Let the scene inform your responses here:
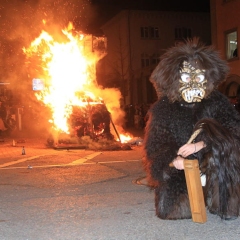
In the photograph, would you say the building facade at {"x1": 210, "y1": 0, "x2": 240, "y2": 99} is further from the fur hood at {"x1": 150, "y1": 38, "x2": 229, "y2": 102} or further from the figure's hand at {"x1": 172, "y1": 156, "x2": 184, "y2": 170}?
the figure's hand at {"x1": 172, "y1": 156, "x2": 184, "y2": 170}

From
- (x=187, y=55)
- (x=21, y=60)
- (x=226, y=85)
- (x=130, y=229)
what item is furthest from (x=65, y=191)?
(x=226, y=85)

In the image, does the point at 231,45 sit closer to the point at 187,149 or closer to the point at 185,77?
the point at 185,77

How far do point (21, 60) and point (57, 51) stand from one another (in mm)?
5789

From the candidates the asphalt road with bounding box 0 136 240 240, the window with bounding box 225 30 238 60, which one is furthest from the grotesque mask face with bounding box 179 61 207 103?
the window with bounding box 225 30 238 60

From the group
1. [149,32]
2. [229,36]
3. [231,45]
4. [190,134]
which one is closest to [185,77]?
[190,134]

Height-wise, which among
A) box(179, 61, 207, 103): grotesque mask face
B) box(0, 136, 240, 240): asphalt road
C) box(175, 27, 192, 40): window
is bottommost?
box(0, 136, 240, 240): asphalt road

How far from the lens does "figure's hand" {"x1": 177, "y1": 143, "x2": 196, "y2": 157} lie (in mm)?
5051

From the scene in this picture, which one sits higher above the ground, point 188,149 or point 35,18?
point 35,18

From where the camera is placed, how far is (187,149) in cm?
505

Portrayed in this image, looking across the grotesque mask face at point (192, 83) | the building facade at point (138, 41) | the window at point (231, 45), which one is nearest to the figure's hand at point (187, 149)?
the grotesque mask face at point (192, 83)

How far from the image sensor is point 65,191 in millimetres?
8156

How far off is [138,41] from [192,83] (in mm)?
39182

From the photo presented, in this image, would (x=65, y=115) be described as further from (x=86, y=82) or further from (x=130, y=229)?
(x=130, y=229)

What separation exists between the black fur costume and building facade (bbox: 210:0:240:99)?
20048mm
